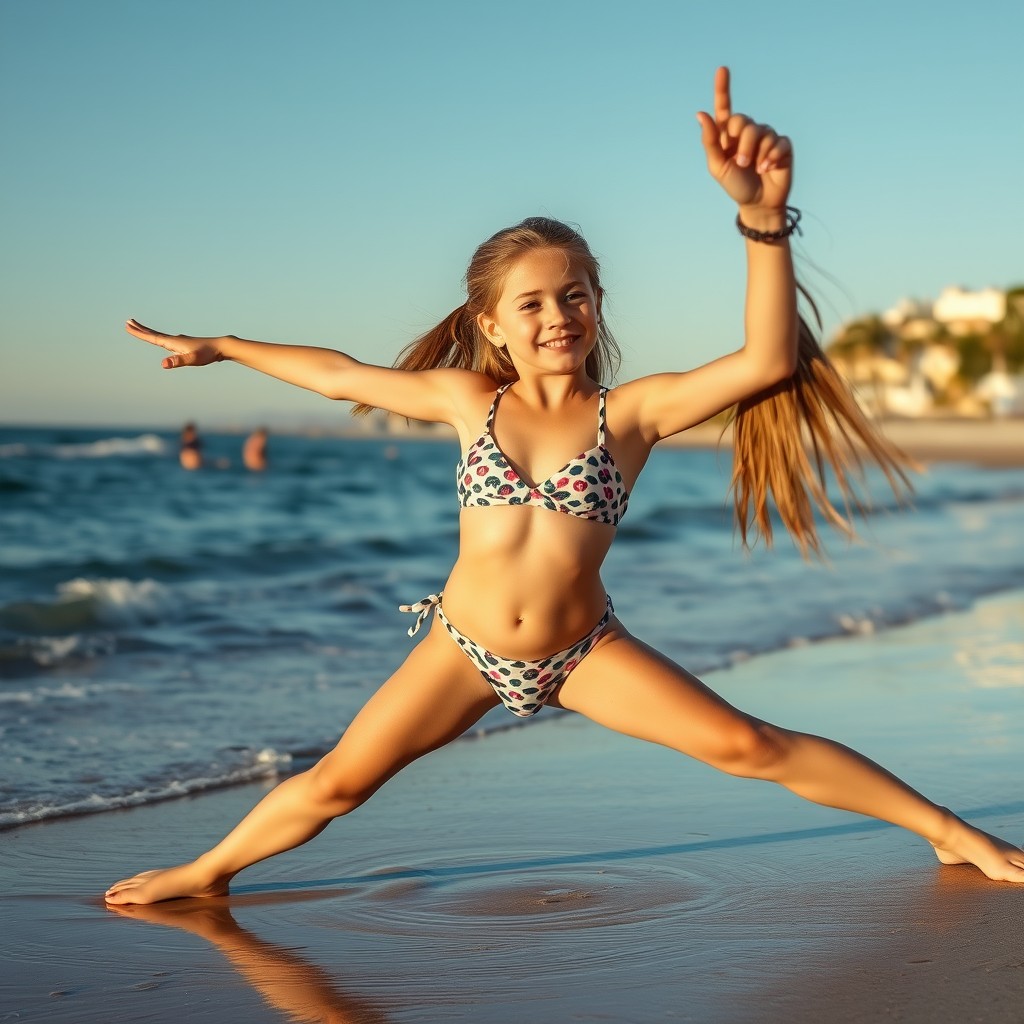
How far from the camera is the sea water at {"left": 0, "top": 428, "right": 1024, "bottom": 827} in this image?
570cm

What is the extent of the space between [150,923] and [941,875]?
2147mm

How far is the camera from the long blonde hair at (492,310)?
372 cm

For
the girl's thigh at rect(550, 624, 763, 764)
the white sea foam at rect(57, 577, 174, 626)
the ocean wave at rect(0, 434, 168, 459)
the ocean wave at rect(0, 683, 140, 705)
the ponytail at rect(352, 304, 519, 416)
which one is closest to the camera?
the girl's thigh at rect(550, 624, 763, 764)

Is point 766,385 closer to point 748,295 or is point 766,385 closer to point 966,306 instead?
point 748,295

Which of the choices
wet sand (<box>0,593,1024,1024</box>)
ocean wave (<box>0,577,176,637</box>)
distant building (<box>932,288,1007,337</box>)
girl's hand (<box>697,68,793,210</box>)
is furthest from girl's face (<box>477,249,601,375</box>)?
distant building (<box>932,288,1007,337</box>)

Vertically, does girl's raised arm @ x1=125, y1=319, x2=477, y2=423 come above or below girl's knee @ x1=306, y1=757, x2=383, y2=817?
above

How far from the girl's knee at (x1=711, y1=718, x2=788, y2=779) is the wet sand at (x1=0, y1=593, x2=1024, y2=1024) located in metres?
0.35

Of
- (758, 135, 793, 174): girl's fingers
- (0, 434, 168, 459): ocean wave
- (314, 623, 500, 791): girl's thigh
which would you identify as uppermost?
(0, 434, 168, 459): ocean wave

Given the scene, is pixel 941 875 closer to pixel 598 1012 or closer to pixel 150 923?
pixel 598 1012

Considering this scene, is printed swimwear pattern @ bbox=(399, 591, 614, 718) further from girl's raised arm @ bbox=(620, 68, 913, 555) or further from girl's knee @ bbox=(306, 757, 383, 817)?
girl's raised arm @ bbox=(620, 68, 913, 555)

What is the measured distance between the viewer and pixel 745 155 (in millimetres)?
3123

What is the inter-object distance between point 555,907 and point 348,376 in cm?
154

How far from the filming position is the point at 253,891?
3947 mm

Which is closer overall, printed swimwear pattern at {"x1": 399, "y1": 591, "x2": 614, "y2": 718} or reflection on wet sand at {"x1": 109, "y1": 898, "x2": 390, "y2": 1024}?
reflection on wet sand at {"x1": 109, "y1": 898, "x2": 390, "y2": 1024}
